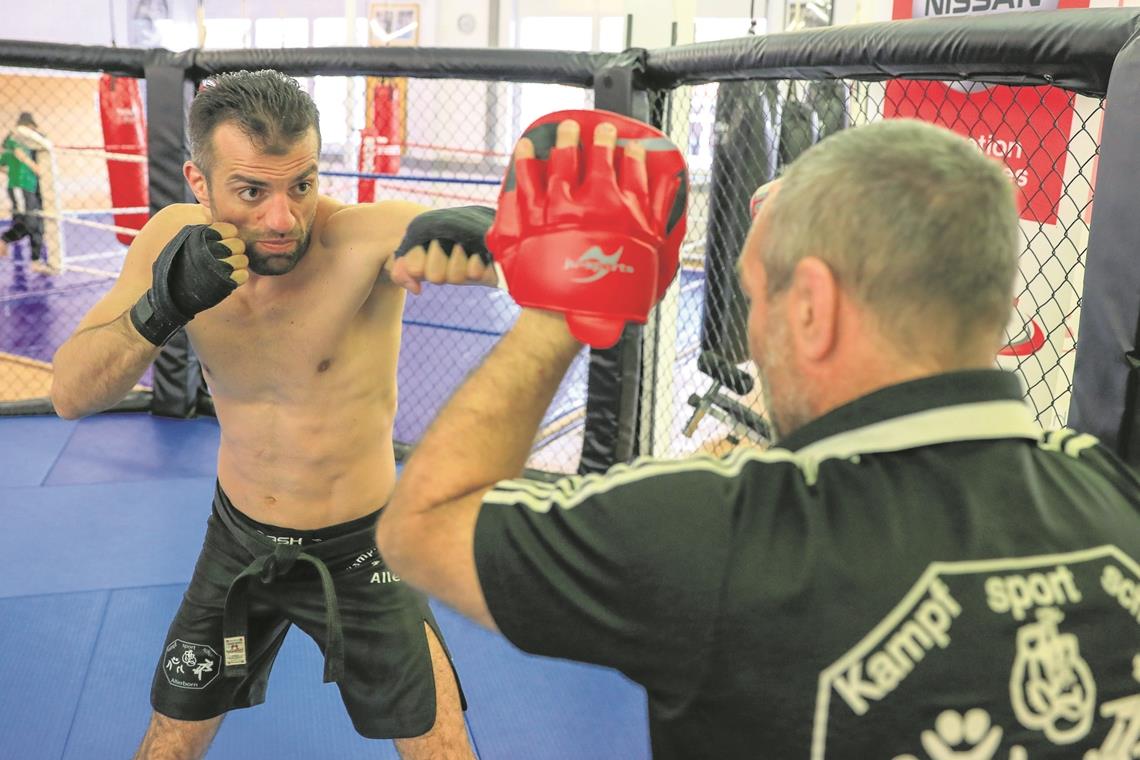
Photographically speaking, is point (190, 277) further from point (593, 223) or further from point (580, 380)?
point (580, 380)

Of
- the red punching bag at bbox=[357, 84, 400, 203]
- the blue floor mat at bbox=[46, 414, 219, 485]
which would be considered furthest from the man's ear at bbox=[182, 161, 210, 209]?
the red punching bag at bbox=[357, 84, 400, 203]

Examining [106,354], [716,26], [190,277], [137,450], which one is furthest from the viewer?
[716,26]

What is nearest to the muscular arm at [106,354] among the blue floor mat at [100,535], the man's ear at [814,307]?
the man's ear at [814,307]

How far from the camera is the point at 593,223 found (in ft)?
3.31

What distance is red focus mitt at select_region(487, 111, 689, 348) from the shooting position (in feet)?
3.31

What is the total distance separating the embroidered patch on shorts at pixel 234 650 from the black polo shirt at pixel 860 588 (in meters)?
1.21

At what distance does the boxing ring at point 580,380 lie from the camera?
1.80 m

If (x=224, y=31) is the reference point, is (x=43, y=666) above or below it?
below

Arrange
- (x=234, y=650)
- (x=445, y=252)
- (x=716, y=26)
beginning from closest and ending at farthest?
1. (x=445, y=252)
2. (x=234, y=650)
3. (x=716, y=26)

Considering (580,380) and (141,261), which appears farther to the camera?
(580,380)

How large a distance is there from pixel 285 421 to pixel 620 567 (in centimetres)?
130

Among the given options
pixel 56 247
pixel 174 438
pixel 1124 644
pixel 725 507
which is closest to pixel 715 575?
pixel 725 507

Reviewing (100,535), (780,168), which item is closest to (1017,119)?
(780,168)

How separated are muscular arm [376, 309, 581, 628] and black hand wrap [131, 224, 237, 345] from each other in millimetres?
824
